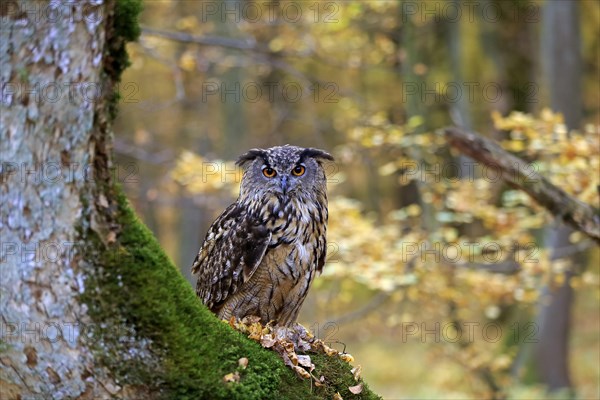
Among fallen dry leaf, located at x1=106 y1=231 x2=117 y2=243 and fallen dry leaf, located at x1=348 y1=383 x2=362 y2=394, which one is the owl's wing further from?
fallen dry leaf, located at x1=106 y1=231 x2=117 y2=243

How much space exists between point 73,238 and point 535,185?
12.2 ft

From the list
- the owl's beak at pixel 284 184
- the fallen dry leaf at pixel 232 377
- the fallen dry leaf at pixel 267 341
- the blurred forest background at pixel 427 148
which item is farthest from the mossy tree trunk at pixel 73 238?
the blurred forest background at pixel 427 148

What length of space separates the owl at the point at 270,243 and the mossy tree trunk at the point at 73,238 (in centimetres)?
181

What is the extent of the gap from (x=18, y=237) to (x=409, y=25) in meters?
9.28

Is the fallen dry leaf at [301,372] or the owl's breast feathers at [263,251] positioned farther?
the owl's breast feathers at [263,251]

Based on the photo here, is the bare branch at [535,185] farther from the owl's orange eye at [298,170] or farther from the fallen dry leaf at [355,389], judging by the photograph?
the fallen dry leaf at [355,389]

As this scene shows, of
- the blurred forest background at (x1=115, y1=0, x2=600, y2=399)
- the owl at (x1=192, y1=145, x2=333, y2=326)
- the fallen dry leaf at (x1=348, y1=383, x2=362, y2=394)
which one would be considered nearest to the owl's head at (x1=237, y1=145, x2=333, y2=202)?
the owl at (x1=192, y1=145, x2=333, y2=326)

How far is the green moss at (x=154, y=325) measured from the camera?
2.37m

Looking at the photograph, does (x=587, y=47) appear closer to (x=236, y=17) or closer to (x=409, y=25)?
(x=409, y=25)

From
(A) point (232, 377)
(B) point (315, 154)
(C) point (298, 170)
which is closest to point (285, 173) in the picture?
(C) point (298, 170)

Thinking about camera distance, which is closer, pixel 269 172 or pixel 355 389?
pixel 355 389

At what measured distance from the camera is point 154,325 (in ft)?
8.09

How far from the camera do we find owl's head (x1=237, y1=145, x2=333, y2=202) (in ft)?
15.1

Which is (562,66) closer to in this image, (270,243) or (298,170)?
(298,170)
